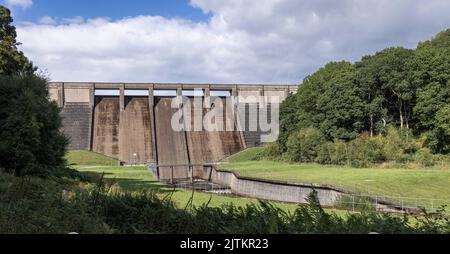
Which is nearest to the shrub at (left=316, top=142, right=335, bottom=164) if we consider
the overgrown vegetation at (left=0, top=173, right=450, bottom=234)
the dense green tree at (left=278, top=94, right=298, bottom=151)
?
the dense green tree at (left=278, top=94, right=298, bottom=151)

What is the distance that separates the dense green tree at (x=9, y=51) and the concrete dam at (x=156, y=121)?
3311cm

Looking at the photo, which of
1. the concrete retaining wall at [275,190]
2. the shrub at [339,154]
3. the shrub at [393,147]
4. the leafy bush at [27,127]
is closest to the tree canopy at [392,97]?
the shrub at [393,147]

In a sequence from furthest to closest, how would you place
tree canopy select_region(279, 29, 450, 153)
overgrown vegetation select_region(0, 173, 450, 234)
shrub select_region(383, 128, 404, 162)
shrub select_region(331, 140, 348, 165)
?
shrub select_region(331, 140, 348, 165)
tree canopy select_region(279, 29, 450, 153)
shrub select_region(383, 128, 404, 162)
overgrown vegetation select_region(0, 173, 450, 234)

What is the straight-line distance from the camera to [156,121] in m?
67.9

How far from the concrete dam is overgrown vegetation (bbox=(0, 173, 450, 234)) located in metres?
54.4

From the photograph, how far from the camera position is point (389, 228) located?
18.6 feet

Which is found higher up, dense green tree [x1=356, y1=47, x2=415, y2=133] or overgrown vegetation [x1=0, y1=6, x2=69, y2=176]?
dense green tree [x1=356, y1=47, x2=415, y2=133]

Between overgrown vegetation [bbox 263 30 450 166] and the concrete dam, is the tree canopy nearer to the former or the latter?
overgrown vegetation [bbox 263 30 450 166]

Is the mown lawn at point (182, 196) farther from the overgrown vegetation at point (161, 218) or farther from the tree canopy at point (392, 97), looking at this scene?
the tree canopy at point (392, 97)

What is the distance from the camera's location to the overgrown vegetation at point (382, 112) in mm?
47125

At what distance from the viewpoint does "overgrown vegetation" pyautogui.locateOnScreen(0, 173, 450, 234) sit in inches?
224
